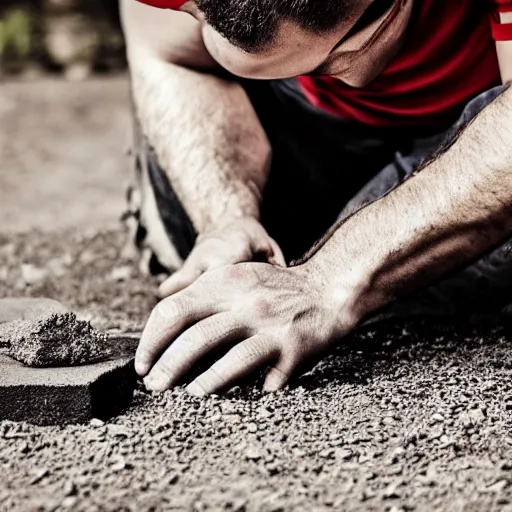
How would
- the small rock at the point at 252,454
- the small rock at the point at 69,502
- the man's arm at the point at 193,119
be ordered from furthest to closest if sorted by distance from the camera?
the man's arm at the point at 193,119 < the small rock at the point at 252,454 < the small rock at the point at 69,502

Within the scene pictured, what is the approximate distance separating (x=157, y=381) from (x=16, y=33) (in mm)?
4688

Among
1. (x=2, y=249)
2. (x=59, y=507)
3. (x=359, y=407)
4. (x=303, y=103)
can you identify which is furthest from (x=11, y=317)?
(x=2, y=249)

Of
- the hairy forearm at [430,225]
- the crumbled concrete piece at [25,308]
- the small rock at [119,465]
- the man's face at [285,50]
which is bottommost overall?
the crumbled concrete piece at [25,308]

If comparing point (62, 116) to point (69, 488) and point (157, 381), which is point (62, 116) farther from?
point (69, 488)

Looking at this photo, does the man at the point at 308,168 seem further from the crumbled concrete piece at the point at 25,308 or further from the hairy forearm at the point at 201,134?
the crumbled concrete piece at the point at 25,308

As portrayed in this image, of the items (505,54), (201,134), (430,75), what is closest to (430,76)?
(430,75)

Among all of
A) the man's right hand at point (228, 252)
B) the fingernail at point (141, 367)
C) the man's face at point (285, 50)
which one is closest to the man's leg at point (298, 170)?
the man's right hand at point (228, 252)

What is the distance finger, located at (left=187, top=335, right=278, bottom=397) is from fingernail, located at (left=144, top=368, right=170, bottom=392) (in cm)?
4

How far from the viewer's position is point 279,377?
139cm

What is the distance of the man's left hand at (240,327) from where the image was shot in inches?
53.7

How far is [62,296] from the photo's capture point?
223 centimetres

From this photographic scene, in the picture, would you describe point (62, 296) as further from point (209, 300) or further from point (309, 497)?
point (309, 497)

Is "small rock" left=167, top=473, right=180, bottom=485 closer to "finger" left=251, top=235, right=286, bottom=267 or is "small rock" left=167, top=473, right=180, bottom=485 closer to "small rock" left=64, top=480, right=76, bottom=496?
"small rock" left=64, top=480, right=76, bottom=496

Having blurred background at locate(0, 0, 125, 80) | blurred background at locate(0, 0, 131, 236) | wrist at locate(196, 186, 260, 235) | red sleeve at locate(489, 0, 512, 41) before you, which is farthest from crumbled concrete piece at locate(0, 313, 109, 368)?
blurred background at locate(0, 0, 125, 80)
